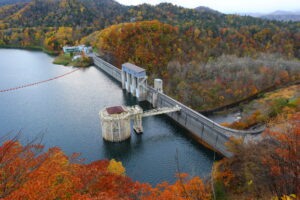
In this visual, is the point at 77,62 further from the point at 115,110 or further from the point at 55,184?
the point at 55,184

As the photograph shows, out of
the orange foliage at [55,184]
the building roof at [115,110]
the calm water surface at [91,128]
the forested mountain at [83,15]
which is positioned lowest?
the calm water surface at [91,128]

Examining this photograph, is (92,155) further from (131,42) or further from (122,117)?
(131,42)

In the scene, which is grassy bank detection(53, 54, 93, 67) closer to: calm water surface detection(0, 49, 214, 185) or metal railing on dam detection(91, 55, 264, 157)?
calm water surface detection(0, 49, 214, 185)

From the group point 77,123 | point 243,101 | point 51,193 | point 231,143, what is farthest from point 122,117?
point 243,101

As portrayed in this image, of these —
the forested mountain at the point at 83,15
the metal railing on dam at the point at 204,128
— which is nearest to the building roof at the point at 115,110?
the metal railing on dam at the point at 204,128

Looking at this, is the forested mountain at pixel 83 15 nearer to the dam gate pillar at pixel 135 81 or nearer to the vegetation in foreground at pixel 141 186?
the dam gate pillar at pixel 135 81

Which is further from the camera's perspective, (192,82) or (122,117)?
(192,82)
